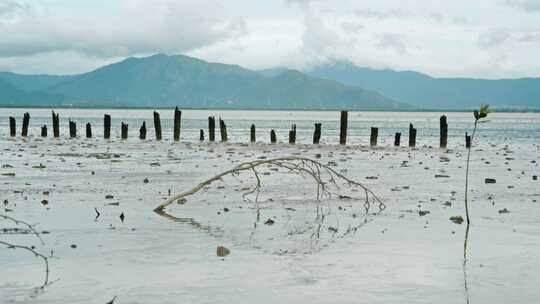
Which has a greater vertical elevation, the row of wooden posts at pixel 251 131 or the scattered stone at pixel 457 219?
the row of wooden posts at pixel 251 131

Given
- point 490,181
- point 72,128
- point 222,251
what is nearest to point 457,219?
point 222,251

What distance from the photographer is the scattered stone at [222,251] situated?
502 inches

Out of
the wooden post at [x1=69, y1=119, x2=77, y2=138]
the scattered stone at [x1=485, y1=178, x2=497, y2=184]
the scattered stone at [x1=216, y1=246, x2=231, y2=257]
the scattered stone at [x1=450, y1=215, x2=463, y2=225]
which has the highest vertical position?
the wooden post at [x1=69, y1=119, x2=77, y2=138]

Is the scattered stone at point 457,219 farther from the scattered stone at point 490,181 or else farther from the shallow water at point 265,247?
the scattered stone at point 490,181

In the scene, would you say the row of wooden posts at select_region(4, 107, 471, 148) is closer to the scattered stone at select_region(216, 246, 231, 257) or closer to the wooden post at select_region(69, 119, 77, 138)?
the wooden post at select_region(69, 119, 77, 138)

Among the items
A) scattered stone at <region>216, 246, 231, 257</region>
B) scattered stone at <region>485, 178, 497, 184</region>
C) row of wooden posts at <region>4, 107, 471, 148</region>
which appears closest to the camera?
scattered stone at <region>216, 246, 231, 257</region>

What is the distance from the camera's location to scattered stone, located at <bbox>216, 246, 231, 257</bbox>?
502 inches

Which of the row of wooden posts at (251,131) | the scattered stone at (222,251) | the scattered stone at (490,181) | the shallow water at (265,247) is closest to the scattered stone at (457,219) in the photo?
the shallow water at (265,247)

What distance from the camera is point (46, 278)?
10922 mm

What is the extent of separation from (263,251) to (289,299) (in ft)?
10.6

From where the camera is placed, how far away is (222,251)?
12938mm

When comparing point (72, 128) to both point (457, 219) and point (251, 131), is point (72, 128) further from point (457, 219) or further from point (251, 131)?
point (457, 219)

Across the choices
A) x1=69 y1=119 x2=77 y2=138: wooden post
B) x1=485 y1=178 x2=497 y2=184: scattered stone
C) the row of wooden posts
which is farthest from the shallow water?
x1=69 y1=119 x2=77 y2=138: wooden post

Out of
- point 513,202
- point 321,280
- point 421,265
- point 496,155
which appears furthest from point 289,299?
point 496,155
